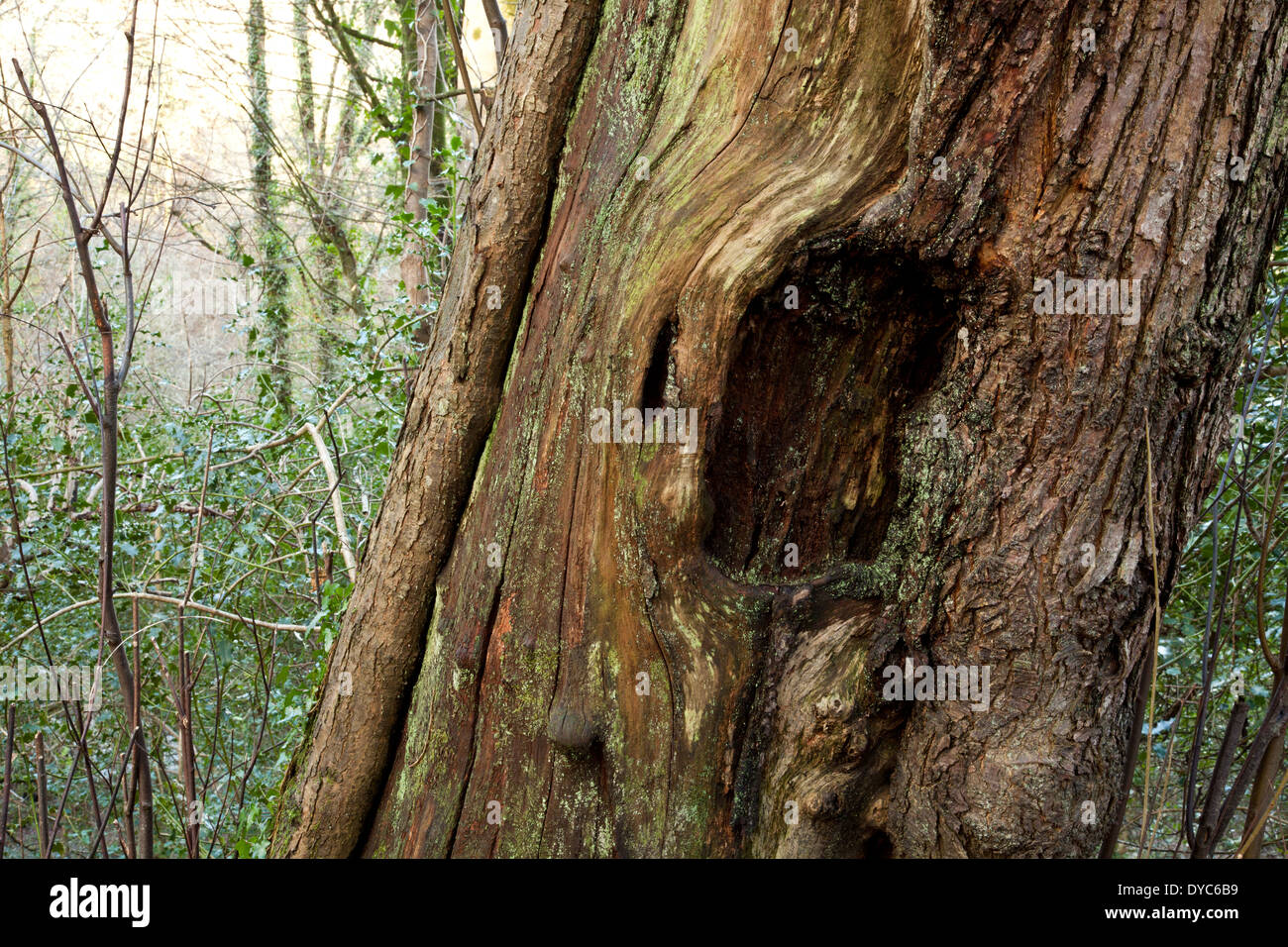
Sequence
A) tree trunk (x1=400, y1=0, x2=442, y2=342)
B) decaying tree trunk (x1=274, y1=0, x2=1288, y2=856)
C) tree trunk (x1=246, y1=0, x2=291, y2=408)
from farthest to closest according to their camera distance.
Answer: tree trunk (x1=246, y1=0, x2=291, y2=408) < tree trunk (x1=400, y1=0, x2=442, y2=342) < decaying tree trunk (x1=274, y1=0, x2=1288, y2=856)

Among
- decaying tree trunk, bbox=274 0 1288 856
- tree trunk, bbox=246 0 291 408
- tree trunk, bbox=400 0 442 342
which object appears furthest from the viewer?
tree trunk, bbox=246 0 291 408

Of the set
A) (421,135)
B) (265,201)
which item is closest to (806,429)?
(421,135)

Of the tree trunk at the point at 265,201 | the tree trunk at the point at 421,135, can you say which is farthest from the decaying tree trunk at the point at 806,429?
the tree trunk at the point at 265,201

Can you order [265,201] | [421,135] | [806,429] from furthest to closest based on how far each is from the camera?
1. [265,201]
2. [421,135]
3. [806,429]

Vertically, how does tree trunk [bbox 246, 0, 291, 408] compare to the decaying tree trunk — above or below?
above

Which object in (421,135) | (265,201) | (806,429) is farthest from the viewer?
(265,201)

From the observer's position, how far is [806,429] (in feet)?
6.09

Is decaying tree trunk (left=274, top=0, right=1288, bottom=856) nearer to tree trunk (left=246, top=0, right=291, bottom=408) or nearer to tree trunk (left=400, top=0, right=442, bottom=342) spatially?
tree trunk (left=400, top=0, right=442, bottom=342)

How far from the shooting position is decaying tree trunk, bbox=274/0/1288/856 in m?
1.49

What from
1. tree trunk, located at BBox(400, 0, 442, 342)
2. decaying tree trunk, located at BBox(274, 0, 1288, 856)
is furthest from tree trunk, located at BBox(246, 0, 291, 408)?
decaying tree trunk, located at BBox(274, 0, 1288, 856)

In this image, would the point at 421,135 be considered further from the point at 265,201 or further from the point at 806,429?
the point at 806,429

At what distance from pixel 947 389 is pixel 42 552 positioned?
3.93m

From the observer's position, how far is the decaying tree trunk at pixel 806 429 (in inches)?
58.7
